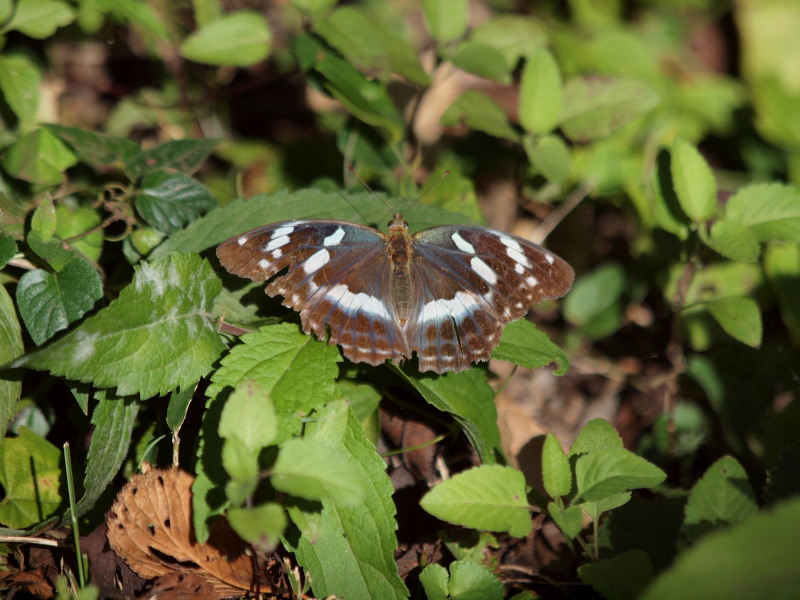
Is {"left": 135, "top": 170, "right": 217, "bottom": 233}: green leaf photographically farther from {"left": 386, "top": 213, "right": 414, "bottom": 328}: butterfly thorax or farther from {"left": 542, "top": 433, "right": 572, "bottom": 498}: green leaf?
{"left": 542, "top": 433, "right": 572, "bottom": 498}: green leaf

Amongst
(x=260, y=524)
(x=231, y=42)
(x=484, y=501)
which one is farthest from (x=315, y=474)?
(x=231, y=42)

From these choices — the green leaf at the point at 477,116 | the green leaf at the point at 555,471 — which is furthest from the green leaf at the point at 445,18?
the green leaf at the point at 555,471

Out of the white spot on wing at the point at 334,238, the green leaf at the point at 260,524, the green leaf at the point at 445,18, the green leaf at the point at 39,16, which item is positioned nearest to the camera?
the green leaf at the point at 260,524

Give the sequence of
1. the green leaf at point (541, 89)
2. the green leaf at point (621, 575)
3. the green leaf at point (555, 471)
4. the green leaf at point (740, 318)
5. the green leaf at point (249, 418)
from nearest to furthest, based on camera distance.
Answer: the green leaf at point (249, 418) → the green leaf at point (621, 575) → the green leaf at point (555, 471) → the green leaf at point (740, 318) → the green leaf at point (541, 89)

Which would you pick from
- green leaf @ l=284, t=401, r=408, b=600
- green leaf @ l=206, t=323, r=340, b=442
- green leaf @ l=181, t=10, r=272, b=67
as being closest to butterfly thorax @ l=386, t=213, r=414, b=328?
green leaf @ l=206, t=323, r=340, b=442

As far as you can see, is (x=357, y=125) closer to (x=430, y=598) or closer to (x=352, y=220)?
(x=352, y=220)

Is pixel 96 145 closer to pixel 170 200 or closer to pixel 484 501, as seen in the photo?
pixel 170 200

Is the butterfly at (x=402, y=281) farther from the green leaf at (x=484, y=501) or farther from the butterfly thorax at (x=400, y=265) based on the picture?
the green leaf at (x=484, y=501)
